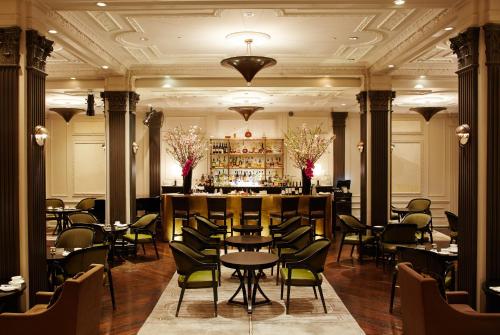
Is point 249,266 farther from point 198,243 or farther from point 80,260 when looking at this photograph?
point 80,260

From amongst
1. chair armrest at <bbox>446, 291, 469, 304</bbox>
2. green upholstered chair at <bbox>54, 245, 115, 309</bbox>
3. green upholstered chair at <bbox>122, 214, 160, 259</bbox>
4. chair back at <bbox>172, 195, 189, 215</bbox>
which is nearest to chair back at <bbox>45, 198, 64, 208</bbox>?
chair back at <bbox>172, 195, 189, 215</bbox>

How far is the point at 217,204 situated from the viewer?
10.3 m

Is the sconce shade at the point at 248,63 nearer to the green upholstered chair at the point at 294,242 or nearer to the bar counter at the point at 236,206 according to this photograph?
the green upholstered chair at the point at 294,242

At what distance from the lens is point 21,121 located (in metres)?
5.13

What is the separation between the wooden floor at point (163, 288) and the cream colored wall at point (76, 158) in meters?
6.15

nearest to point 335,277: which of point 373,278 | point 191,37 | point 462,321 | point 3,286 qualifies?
point 373,278

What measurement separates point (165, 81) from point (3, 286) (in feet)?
21.0

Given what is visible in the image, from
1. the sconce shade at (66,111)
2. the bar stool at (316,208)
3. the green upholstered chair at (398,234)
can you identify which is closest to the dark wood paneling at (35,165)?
the green upholstered chair at (398,234)

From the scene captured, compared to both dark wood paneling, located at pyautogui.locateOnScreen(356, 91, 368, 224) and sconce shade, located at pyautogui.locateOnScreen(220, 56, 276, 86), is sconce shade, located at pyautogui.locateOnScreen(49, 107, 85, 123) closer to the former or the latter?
sconce shade, located at pyautogui.locateOnScreen(220, 56, 276, 86)

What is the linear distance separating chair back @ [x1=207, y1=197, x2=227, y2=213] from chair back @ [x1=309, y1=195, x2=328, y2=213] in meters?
1.87

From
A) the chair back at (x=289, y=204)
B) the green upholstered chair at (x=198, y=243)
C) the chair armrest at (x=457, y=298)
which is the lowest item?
the chair armrest at (x=457, y=298)

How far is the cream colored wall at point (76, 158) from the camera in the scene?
1541 centimetres

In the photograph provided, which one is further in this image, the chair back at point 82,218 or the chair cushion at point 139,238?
the chair cushion at point 139,238

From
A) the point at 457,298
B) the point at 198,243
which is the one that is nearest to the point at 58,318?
the point at 198,243
